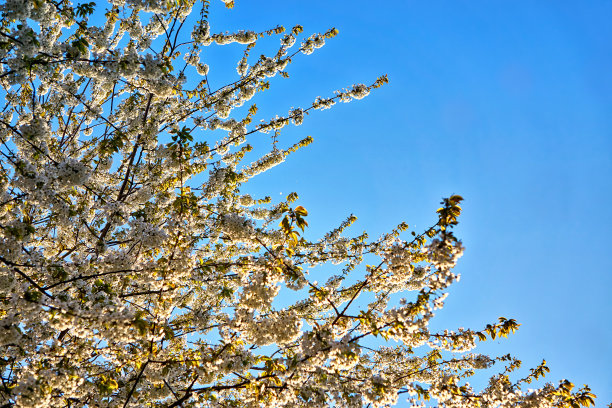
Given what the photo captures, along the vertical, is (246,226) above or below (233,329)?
above

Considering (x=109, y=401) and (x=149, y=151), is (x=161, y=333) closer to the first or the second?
(x=109, y=401)

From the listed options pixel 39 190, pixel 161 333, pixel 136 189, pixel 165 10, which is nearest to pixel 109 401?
pixel 161 333

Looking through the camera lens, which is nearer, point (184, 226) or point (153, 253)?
point (184, 226)

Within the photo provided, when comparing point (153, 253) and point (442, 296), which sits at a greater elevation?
point (153, 253)

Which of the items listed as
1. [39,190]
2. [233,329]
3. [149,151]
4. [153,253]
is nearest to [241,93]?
[149,151]

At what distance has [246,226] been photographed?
17.3 feet

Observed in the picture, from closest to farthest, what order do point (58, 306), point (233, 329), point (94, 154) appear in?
point (58, 306) → point (233, 329) → point (94, 154)

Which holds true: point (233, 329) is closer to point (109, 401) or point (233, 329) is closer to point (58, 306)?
point (58, 306)

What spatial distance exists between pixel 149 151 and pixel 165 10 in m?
2.83

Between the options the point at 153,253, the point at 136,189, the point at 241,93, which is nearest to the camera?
the point at 153,253

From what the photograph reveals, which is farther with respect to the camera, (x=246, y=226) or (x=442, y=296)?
(x=246, y=226)

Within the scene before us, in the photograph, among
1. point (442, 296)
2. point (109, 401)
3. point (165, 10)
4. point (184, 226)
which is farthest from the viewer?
point (165, 10)

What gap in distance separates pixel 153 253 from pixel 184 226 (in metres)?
2.20

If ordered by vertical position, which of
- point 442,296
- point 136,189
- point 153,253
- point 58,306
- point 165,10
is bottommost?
point 58,306
